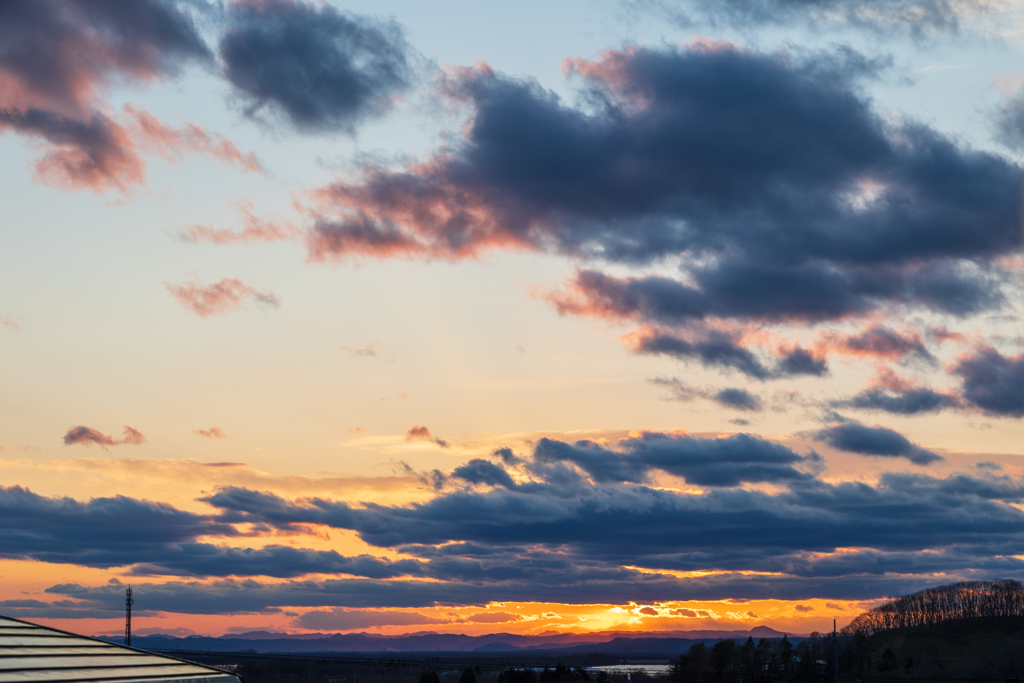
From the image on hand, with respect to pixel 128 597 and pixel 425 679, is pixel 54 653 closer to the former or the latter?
pixel 128 597

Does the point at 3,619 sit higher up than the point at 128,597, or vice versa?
the point at 3,619

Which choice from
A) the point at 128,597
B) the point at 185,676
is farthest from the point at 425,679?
the point at 185,676

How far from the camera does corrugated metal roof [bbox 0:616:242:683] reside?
102ft

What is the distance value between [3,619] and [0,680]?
10321 millimetres

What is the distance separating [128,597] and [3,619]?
395ft

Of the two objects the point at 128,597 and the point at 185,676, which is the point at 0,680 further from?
the point at 128,597

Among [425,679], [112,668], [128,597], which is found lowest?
[425,679]

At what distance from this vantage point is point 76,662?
33.9 metres

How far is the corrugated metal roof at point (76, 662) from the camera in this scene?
31.0m

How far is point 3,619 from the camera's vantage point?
124 feet

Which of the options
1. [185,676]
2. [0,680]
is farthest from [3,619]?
[0,680]

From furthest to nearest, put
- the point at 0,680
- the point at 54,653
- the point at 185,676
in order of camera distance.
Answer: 1. the point at 185,676
2. the point at 54,653
3. the point at 0,680

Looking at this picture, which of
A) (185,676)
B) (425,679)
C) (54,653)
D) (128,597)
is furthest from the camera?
(425,679)

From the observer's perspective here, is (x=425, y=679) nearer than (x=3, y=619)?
No
